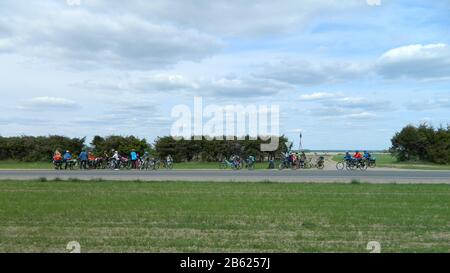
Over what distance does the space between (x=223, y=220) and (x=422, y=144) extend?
4686 cm

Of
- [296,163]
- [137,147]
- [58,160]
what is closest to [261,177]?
[296,163]

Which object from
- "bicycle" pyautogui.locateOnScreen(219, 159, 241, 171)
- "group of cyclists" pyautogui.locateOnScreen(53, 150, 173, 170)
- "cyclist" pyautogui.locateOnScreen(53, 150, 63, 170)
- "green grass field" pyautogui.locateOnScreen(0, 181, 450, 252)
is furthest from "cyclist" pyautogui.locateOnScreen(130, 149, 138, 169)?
"green grass field" pyautogui.locateOnScreen(0, 181, 450, 252)

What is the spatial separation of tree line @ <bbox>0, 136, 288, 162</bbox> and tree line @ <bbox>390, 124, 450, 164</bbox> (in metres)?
12.0

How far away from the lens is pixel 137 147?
56.5 metres

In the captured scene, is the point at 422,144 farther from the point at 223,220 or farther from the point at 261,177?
the point at 223,220

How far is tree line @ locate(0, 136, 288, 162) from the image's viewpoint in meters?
54.4

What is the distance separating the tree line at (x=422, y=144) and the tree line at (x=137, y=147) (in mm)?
12030

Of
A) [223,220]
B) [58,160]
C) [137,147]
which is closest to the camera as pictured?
[223,220]

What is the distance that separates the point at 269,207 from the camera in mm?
13828

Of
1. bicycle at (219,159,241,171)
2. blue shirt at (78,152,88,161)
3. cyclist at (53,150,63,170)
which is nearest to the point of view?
cyclist at (53,150,63,170)

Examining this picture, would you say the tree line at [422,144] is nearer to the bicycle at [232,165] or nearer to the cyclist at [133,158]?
the bicycle at [232,165]

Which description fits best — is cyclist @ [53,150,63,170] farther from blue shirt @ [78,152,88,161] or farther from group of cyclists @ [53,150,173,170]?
blue shirt @ [78,152,88,161]
